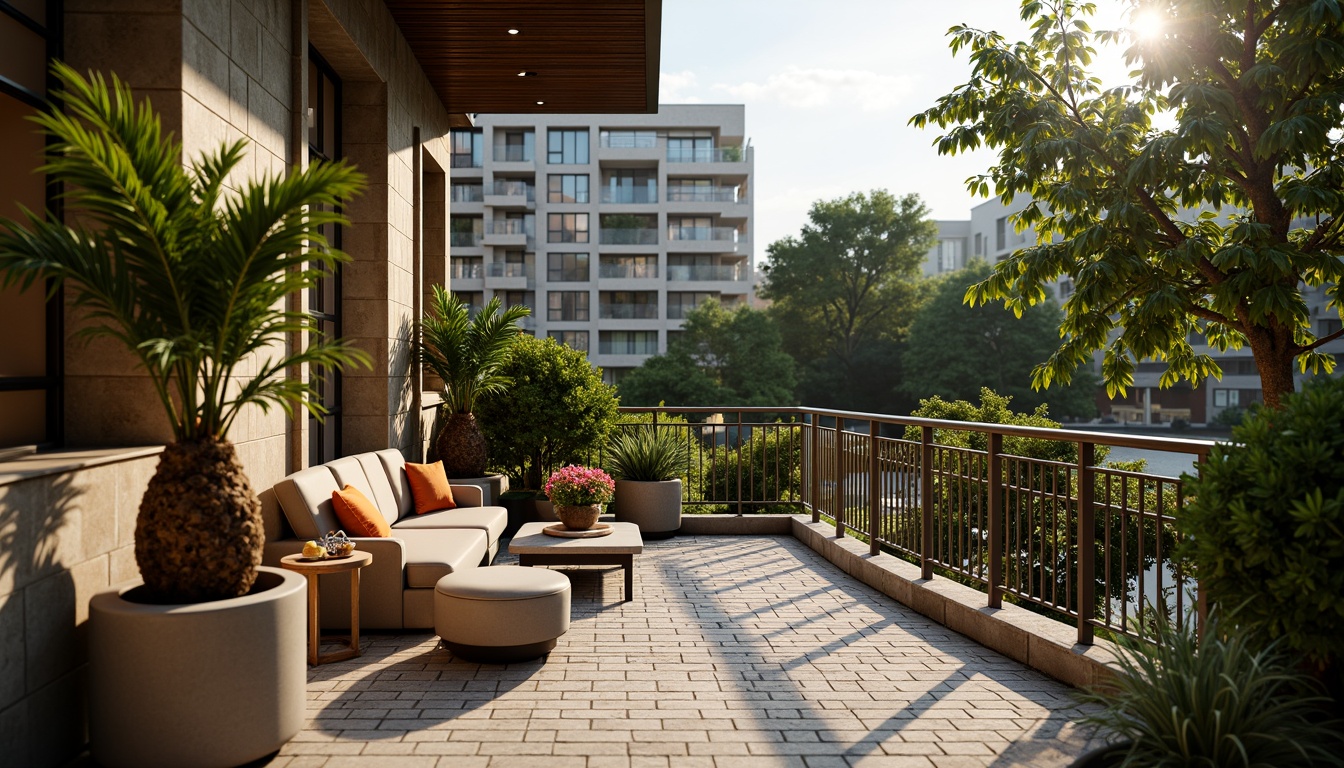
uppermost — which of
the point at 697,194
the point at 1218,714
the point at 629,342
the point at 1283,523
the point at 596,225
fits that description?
the point at 697,194

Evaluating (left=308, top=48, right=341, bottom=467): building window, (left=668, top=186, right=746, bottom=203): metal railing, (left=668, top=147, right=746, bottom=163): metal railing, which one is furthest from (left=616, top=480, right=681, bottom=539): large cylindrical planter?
(left=668, top=147, right=746, bottom=163): metal railing

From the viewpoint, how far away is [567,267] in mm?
40438

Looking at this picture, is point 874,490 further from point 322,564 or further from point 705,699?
point 322,564

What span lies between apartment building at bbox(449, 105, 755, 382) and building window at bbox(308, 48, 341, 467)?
3268cm

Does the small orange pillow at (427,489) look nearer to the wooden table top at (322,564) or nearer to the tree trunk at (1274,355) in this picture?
the wooden table top at (322,564)

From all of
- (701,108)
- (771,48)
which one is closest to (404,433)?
(771,48)

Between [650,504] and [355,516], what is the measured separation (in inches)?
142

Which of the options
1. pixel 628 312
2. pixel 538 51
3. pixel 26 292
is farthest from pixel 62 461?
pixel 628 312

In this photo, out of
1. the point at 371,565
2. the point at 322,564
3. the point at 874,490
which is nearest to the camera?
the point at 322,564

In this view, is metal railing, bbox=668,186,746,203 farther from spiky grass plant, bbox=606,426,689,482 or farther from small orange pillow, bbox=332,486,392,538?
small orange pillow, bbox=332,486,392,538

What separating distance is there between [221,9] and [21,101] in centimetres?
111

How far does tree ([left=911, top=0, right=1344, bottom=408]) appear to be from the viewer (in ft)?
24.8

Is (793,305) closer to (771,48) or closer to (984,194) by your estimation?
(771,48)

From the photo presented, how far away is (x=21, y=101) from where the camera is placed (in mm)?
3557
